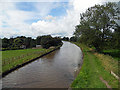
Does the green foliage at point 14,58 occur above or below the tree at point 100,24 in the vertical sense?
below

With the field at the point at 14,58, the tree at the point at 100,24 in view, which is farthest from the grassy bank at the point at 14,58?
the tree at the point at 100,24

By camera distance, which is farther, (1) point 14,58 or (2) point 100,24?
(2) point 100,24

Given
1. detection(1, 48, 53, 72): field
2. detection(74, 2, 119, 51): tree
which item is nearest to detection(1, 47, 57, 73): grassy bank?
detection(1, 48, 53, 72): field

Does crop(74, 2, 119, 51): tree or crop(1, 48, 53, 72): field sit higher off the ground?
crop(74, 2, 119, 51): tree

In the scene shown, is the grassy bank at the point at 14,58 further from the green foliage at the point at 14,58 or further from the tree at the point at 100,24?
the tree at the point at 100,24

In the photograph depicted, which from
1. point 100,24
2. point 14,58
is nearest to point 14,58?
point 14,58

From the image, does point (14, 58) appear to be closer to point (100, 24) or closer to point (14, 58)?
point (14, 58)

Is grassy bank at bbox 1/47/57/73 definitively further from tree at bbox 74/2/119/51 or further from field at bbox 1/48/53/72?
tree at bbox 74/2/119/51

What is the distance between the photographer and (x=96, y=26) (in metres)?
22.6

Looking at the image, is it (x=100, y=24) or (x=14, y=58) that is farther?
(x=100, y=24)

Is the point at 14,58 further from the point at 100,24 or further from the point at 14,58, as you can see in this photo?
the point at 100,24

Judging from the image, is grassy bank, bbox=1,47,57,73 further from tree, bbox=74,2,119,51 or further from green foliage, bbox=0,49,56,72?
tree, bbox=74,2,119,51

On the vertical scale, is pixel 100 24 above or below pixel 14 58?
above

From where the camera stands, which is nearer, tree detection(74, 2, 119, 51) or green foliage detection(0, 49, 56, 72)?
green foliage detection(0, 49, 56, 72)
